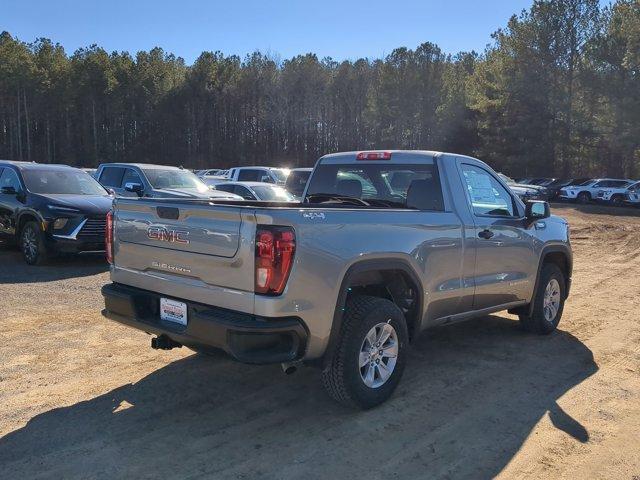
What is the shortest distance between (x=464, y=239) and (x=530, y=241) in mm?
1311

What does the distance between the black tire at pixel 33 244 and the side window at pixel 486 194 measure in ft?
24.8

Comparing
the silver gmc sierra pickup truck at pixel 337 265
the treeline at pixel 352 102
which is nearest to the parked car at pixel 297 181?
the silver gmc sierra pickup truck at pixel 337 265

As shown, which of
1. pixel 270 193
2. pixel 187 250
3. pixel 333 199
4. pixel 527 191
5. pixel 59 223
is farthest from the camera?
pixel 527 191

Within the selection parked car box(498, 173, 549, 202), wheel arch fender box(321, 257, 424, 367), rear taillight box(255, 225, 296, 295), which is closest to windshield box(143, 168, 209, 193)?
wheel arch fender box(321, 257, 424, 367)

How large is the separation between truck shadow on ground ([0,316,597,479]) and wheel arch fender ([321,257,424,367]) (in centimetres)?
56

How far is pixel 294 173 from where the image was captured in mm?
16984

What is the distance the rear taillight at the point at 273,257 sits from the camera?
3641mm

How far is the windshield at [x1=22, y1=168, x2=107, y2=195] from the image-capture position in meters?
10.8

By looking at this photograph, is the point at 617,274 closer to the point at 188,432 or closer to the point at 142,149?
the point at 188,432

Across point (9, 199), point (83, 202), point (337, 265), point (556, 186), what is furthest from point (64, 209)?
point (556, 186)

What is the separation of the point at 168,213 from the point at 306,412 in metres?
1.74

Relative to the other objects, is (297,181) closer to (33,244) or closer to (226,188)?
(226,188)

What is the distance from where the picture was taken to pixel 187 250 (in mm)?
4078

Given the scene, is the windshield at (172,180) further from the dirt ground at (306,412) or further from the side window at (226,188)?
the dirt ground at (306,412)
